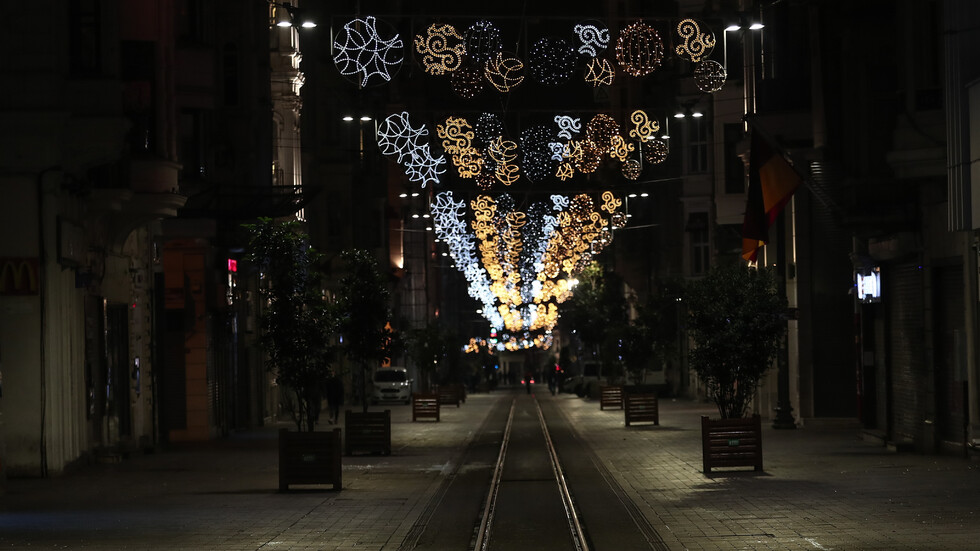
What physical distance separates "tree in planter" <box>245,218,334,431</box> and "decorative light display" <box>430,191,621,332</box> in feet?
63.0

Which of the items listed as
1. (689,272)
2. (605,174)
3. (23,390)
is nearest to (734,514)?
(23,390)

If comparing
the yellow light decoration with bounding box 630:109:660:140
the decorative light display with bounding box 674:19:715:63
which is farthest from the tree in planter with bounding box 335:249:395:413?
the decorative light display with bounding box 674:19:715:63

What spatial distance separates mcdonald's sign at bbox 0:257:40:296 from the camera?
24.8 meters

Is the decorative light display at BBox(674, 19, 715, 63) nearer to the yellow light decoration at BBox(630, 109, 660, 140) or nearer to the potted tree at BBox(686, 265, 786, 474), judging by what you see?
the potted tree at BBox(686, 265, 786, 474)

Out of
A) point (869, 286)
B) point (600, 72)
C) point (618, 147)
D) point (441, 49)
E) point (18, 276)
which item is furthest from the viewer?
point (618, 147)

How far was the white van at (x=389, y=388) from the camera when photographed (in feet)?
227

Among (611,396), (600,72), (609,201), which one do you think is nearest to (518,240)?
(609,201)

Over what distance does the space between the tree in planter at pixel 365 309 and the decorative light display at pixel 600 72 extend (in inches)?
345

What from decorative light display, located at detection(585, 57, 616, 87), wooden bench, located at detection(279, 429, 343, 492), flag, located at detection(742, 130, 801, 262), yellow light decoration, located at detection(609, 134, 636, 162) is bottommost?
wooden bench, located at detection(279, 429, 343, 492)

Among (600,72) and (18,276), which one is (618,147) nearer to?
(600,72)

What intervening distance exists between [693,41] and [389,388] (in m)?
44.2

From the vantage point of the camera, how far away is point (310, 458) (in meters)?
22.2

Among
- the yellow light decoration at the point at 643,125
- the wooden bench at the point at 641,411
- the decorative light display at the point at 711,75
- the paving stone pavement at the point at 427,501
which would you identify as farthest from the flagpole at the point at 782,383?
the decorative light display at the point at 711,75

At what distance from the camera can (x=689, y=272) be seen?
6562 centimetres
